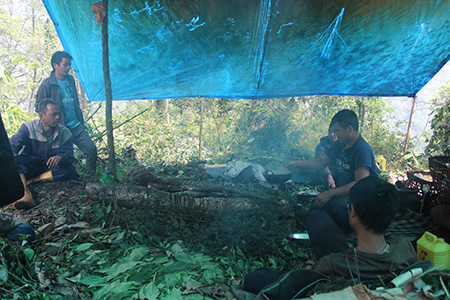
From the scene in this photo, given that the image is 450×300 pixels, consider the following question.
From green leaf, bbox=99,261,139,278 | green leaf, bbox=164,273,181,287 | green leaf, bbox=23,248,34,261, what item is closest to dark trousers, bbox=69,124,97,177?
green leaf, bbox=23,248,34,261

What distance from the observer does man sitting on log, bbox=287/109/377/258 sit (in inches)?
90.0

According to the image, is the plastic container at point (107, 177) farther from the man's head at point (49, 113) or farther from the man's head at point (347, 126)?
the man's head at point (347, 126)

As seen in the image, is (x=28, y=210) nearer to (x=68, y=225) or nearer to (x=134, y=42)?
(x=68, y=225)

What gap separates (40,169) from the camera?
4.07 m

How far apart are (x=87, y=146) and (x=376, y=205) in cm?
450

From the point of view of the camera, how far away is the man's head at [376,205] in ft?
5.11

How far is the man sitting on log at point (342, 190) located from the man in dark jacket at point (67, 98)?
3873 millimetres

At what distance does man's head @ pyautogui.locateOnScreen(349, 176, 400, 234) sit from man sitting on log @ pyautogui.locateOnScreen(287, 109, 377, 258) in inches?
26.4

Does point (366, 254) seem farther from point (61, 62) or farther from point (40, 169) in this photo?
point (61, 62)

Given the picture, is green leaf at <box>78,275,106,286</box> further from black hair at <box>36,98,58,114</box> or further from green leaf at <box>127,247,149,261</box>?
black hair at <box>36,98,58,114</box>

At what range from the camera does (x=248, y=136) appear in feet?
25.3

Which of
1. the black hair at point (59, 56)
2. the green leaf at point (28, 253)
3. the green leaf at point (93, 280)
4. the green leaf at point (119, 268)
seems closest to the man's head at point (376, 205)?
the green leaf at point (119, 268)

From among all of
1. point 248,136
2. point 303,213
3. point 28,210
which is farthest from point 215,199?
point 248,136

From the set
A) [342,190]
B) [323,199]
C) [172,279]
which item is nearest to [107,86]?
[172,279]
